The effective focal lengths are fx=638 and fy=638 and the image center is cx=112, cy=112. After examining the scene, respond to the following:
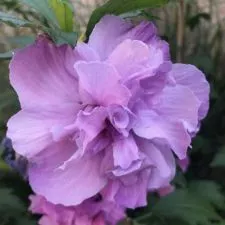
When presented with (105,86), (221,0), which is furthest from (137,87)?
(221,0)

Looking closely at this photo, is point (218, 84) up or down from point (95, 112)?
down

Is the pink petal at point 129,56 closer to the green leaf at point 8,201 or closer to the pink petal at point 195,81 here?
the pink petal at point 195,81

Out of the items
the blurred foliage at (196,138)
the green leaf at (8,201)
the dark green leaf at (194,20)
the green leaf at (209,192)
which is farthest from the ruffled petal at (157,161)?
the dark green leaf at (194,20)

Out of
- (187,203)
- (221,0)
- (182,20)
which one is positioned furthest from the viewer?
(221,0)

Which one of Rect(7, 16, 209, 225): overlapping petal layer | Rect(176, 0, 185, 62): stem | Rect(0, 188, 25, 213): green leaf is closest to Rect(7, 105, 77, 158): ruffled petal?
Rect(7, 16, 209, 225): overlapping petal layer

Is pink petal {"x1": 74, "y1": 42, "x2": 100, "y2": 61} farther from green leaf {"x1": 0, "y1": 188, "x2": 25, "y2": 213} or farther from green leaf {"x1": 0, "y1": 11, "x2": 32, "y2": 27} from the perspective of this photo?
green leaf {"x1": 0, "y1": 188, "x2": 25, "y2": 213}

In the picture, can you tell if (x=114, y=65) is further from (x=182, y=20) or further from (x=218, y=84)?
(x=218, y=84)

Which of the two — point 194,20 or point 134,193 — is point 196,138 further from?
point 134,193
